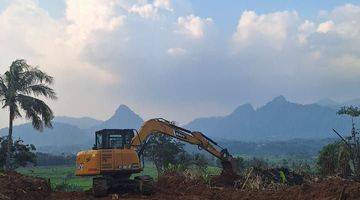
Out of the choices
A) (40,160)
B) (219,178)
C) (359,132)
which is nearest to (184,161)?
(359,132)

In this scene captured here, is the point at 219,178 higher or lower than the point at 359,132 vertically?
lower

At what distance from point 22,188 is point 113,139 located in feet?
16.4

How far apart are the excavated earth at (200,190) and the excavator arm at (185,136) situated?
3.05ft

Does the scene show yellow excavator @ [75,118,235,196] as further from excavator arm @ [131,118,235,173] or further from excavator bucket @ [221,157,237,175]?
excavator bucket @ [221,157,237,175]

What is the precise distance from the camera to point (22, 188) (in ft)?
63.8

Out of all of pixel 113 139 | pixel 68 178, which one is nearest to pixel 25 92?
pixel 113 139

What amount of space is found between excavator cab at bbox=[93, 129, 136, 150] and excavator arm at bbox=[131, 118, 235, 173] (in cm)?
89

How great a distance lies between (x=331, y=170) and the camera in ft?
113

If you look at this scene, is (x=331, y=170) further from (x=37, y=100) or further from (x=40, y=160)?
(x=40, y=160)

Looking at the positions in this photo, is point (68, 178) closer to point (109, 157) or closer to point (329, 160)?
point (329, 160)

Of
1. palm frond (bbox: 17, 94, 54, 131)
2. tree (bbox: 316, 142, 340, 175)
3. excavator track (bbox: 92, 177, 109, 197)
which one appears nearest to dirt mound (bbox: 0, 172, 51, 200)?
excavator track (bbox: 92, 177, 109, 197)

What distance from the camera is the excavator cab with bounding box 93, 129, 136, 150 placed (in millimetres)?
22703

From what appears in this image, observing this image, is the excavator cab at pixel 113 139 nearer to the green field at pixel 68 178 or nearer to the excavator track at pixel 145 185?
the excavator track at pixel 145 185

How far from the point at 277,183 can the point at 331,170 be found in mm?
13393
